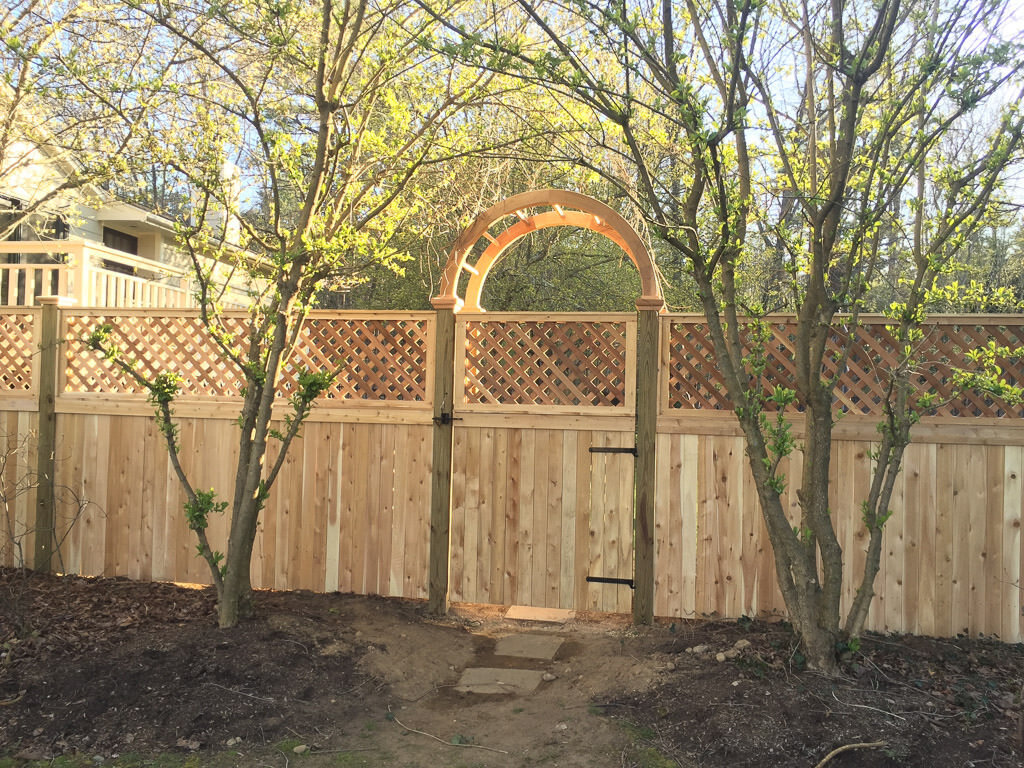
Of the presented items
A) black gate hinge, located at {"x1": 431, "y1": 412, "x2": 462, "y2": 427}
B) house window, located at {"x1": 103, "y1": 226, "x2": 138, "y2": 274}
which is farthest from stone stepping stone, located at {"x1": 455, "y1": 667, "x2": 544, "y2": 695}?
house window, located at {"x1": 103, "y1": 226, "x2": 138, "y2": 274}

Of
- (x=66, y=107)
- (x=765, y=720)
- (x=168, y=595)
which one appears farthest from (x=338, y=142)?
(x=66, y=107)

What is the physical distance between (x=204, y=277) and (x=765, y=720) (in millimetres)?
3673

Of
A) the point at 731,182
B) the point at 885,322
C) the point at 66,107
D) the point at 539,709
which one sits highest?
the point at 66,107

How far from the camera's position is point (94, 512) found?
5.64 metres

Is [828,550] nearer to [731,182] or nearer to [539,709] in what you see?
[539,709]

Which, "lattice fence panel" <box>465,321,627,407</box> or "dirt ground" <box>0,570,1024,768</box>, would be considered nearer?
"dirt ground" <box>0,570,1024,768</box>

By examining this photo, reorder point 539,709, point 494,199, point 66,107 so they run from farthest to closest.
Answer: point 494,199, point 66,107, point 539,709

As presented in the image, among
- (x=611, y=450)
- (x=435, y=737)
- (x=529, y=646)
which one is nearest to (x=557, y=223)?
(x=611, y=450)

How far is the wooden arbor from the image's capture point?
195 inches

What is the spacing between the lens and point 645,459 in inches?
196

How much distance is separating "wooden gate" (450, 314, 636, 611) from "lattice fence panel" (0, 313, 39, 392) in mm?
3343

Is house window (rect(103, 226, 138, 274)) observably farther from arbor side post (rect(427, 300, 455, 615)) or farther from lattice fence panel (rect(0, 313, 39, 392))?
arbor side post (rect(427, 300, 455, 615))

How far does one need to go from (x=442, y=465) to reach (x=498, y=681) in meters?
1.55

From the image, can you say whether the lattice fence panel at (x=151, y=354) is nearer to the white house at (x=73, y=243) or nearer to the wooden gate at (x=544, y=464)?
the white house at (x=73, y=243)
